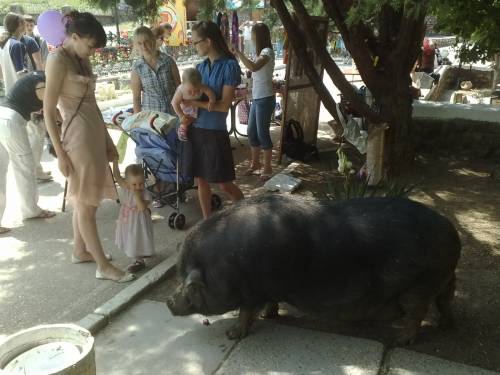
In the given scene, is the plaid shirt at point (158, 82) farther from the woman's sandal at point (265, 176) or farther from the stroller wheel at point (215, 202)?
the woman's sandal at point (265, 176)

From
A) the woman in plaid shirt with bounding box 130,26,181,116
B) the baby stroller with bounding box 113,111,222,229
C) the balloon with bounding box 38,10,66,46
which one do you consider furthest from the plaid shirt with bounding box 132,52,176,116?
the balloon with bounding box 38,10,66,46

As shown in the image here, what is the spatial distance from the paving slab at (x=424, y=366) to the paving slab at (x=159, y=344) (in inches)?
40.7

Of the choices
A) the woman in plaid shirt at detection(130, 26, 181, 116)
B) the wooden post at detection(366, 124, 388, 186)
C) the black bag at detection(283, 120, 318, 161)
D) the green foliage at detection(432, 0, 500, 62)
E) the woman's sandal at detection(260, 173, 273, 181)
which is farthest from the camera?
the black bag at detection(283, 120, 318, 161)

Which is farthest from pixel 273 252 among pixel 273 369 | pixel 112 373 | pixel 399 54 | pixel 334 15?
pixel 399 54

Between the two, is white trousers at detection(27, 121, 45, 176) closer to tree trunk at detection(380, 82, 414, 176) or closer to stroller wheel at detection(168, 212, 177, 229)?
stroller wheel at detection(168, 212, 177, 229)

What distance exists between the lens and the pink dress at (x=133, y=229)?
14.0 feet

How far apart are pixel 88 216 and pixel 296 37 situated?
4.29 meters

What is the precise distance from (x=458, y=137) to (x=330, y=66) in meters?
2.33

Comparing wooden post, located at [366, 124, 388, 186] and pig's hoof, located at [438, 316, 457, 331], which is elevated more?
wooden post, located at [366, 124, 388, 186]

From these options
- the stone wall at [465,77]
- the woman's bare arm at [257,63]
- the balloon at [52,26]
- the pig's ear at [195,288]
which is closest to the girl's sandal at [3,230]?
the balloon at [52,26]

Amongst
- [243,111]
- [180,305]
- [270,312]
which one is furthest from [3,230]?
[243,111]

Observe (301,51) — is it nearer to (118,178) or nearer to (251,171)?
(251,171)

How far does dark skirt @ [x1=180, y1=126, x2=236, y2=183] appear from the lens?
473cm

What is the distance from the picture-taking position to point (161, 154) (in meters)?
5.43
